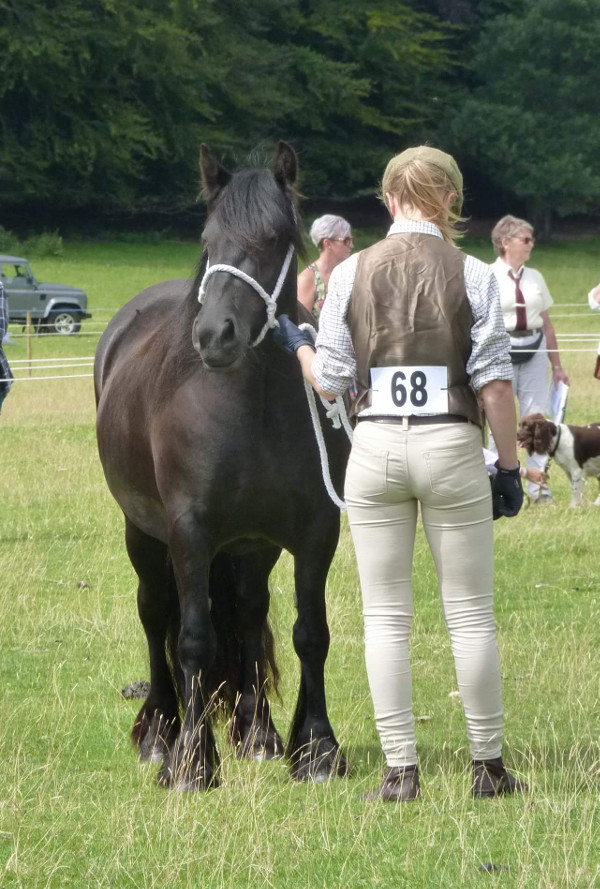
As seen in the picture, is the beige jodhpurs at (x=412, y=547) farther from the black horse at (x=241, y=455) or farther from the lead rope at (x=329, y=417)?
the black horse at (x=241, y=455)

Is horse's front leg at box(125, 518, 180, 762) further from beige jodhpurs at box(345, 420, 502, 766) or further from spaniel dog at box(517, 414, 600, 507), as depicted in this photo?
spaniel dog at box(517, 414, 600, 507)

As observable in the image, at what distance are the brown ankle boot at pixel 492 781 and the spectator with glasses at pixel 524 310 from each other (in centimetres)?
602

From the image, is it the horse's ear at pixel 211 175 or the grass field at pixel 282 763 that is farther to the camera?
the horse's ear at pixel 211 175

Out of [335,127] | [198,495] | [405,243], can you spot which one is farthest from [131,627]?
[335,127]

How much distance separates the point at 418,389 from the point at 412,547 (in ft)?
1.71

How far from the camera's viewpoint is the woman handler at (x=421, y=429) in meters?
4.13

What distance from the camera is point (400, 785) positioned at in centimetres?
434

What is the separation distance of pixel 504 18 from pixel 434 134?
19.2 feet

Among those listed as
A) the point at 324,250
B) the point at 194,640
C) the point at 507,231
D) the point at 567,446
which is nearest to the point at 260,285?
the point at 194,640

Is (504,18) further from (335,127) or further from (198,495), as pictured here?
(198,495)

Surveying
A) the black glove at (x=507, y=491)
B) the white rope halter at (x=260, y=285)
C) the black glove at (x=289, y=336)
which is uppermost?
the white rope halter at (x=260, y=285)

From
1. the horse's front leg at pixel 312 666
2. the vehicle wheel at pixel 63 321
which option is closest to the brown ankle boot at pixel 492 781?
the horse's front leg at pixel 312 666

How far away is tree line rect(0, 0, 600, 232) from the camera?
161ft

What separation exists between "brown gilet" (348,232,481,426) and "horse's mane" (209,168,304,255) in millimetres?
631
